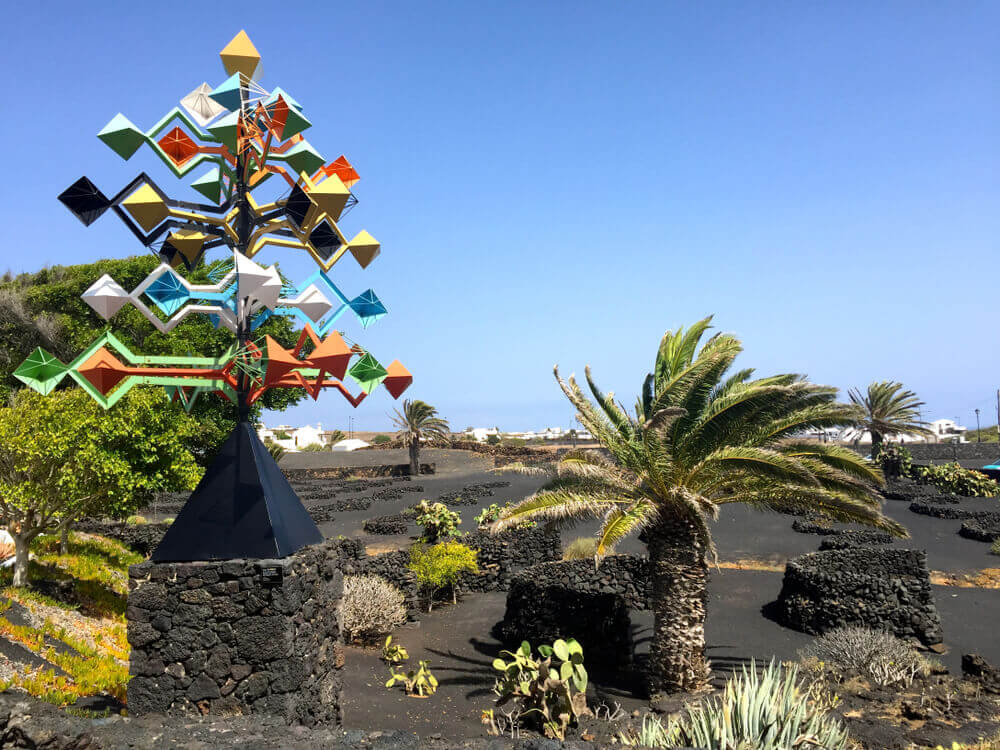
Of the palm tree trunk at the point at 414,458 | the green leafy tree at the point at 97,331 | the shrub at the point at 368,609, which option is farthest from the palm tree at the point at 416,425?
the shrub at the point at 368,609

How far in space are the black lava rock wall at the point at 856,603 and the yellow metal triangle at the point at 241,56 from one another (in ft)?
49.7

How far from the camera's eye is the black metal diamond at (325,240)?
288 inches

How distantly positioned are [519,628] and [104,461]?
9.34m

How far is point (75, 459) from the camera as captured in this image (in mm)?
12727

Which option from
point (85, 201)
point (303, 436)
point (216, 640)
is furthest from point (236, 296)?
point (303, 436)

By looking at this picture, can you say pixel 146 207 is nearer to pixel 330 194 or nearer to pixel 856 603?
pixel 330 194

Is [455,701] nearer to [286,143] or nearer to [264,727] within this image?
[264,727]

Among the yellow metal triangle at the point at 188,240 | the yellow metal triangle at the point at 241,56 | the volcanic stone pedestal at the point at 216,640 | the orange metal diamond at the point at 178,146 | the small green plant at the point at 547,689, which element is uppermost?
the yellow metal triangle at the point at 241,56

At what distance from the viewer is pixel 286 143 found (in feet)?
24.1

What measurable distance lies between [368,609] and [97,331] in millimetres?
19771

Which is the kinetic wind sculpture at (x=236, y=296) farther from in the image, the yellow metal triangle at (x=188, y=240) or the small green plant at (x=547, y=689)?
the small green plant at (x=547, y=689)

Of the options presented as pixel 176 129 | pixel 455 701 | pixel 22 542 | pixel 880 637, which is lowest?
pixel 455 701

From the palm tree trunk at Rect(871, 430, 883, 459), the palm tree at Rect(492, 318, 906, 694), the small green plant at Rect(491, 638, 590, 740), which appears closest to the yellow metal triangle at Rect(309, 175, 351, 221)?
the palm tree at Rect(492, 318, 906, 694)

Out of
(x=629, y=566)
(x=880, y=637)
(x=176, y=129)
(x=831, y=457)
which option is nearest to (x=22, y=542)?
(x=176, y=129)
